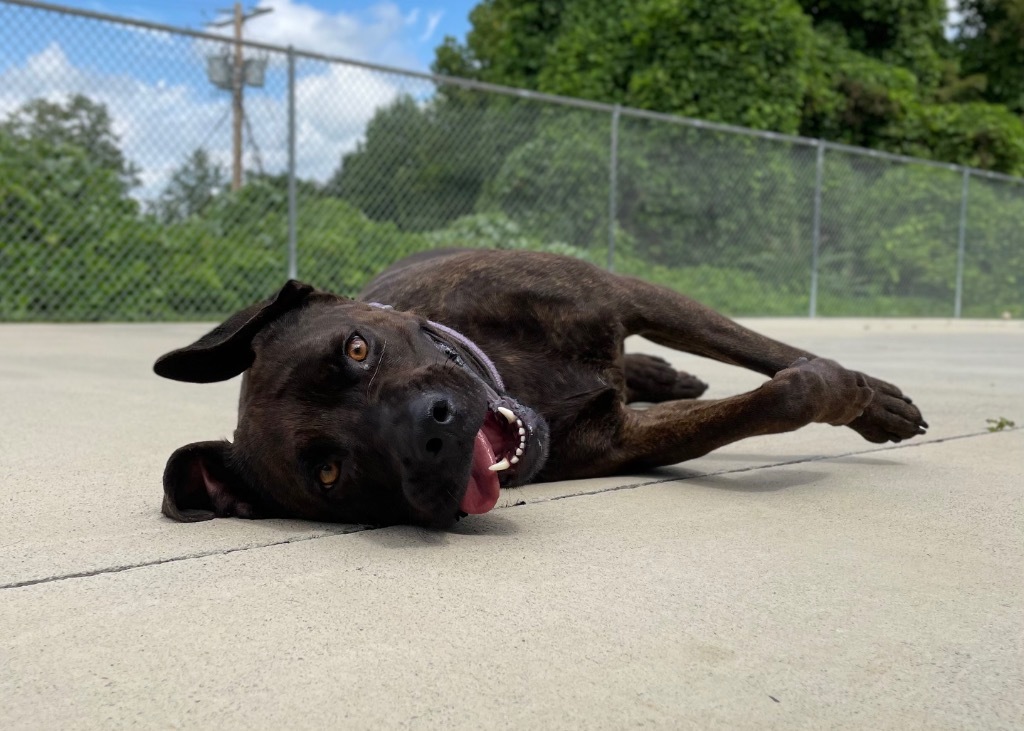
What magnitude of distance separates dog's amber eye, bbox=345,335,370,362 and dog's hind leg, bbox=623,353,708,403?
2.22 m

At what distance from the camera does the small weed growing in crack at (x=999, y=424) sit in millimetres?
4129

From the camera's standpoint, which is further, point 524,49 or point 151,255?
point 524,49

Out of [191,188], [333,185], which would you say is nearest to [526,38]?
[333,185]

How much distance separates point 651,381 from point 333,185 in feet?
19.9

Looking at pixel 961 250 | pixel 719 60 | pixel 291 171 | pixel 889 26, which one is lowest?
pixel 961 250

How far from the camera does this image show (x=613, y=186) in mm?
11891

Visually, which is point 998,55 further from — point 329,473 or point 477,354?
point 329,473

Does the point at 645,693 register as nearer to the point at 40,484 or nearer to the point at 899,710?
the point at 899,710

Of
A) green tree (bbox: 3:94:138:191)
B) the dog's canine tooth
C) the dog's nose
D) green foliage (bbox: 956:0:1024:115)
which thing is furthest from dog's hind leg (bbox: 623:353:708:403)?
green foliage (bbox: 956:0:1024:115)

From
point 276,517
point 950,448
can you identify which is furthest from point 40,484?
point 950,448

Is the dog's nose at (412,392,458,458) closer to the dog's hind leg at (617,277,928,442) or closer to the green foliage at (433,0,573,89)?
the dog's hind leg at (617,277,928,442)

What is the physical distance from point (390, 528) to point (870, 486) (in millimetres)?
1403

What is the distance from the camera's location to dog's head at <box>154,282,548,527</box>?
2275 millimetres

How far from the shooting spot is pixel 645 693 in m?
1.43
